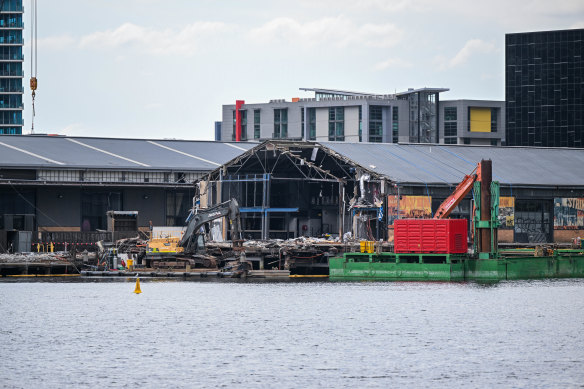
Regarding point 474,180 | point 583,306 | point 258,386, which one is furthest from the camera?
point 474,180

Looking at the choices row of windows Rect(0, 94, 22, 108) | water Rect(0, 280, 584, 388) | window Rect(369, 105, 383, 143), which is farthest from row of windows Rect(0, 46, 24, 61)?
water Rect(0, 280, 584, 388)

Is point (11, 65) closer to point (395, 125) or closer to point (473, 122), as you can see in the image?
point (395, 125)

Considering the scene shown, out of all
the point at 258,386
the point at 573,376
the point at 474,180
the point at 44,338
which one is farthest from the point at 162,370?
the point at 474,180

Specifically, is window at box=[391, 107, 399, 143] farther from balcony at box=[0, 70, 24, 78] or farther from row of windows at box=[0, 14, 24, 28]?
row of windows at box=[0, 14, 24, 28]

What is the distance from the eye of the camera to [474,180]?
3312 inches

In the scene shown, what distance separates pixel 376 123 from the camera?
636 ft

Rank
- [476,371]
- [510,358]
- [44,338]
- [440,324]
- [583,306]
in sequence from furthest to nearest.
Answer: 1. [583,306]
2. [440,324]
3. [44,338]
4. [510,358]
5. [476,371]

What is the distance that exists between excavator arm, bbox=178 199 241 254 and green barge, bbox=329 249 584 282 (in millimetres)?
7717

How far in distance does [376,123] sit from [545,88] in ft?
116

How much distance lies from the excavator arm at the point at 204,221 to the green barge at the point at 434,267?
7.72 m

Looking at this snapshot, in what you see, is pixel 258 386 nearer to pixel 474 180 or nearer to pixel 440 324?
pixel 440 324

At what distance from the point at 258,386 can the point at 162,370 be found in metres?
5.02

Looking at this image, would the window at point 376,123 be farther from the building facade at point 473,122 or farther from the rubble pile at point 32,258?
the rubble pile at point 32,258

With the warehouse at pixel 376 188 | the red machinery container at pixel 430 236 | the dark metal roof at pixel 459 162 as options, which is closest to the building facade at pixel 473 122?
the dark metal roof at pixel 459 162
